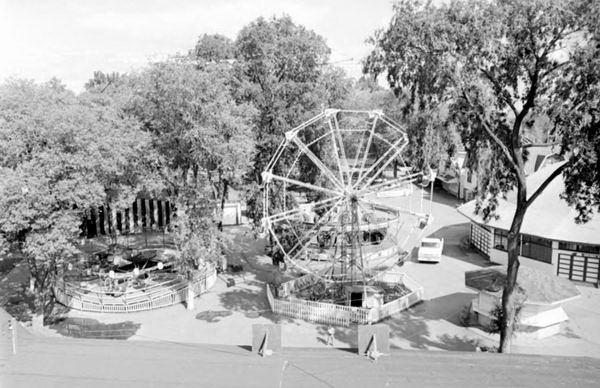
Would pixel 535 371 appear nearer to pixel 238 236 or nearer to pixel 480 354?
pixel 480 354

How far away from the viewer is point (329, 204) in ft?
99.9

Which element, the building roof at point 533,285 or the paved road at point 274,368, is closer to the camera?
the paved road at point 274,368

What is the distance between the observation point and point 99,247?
44.5 m

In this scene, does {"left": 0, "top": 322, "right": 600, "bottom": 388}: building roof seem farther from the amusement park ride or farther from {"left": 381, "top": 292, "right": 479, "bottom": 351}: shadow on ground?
the amusement park ride

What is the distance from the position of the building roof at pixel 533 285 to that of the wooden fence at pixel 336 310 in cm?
378

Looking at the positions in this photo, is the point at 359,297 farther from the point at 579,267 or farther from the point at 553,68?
the point at 553,68

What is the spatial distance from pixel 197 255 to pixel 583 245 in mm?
24706

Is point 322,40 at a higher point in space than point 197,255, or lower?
higher

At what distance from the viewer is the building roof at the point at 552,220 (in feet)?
108

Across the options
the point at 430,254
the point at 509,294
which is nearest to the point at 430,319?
the point at 509,294

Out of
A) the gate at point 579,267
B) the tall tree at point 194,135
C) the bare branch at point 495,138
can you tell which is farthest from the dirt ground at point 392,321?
the bare branch at point 495,138

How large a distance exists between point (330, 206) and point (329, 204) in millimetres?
4941

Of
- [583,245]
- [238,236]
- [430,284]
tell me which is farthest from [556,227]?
[238,236]

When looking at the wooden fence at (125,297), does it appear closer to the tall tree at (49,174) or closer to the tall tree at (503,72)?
the tall tree at (49,174)
